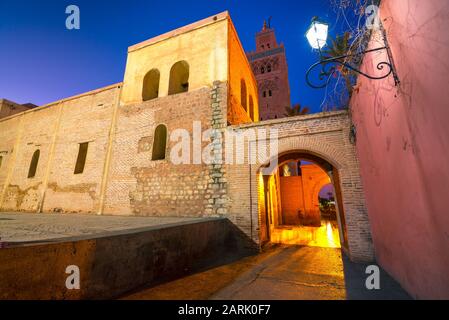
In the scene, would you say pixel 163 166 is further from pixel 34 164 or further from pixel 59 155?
pixel 34 164

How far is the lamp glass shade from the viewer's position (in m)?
3.63

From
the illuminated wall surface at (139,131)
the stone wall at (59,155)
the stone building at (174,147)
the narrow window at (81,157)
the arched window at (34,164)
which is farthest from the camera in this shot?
the arched window at (34,164)

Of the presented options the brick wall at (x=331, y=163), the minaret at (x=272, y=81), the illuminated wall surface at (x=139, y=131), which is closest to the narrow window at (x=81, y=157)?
the illuminated wall surface at (x=139, y=131)

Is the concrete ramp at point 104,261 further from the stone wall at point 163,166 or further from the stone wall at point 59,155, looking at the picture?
the stone wall at point 59,155

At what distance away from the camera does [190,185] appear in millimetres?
7398

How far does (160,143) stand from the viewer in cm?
881

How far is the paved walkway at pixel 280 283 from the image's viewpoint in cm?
320

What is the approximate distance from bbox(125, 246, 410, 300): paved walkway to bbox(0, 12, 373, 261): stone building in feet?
3.45

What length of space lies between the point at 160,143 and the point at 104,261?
6.50 metres

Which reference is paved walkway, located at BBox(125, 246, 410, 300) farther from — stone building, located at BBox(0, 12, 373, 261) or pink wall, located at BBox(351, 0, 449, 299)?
stone building, located at BBox(0, 12, 373, 261)

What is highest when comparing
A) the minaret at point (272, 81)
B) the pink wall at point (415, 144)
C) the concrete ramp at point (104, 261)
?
the minaret at point (272, 81)

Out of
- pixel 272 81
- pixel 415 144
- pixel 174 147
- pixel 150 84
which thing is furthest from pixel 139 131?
pixel 272 81

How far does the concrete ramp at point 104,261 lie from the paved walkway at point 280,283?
0.97 feet
